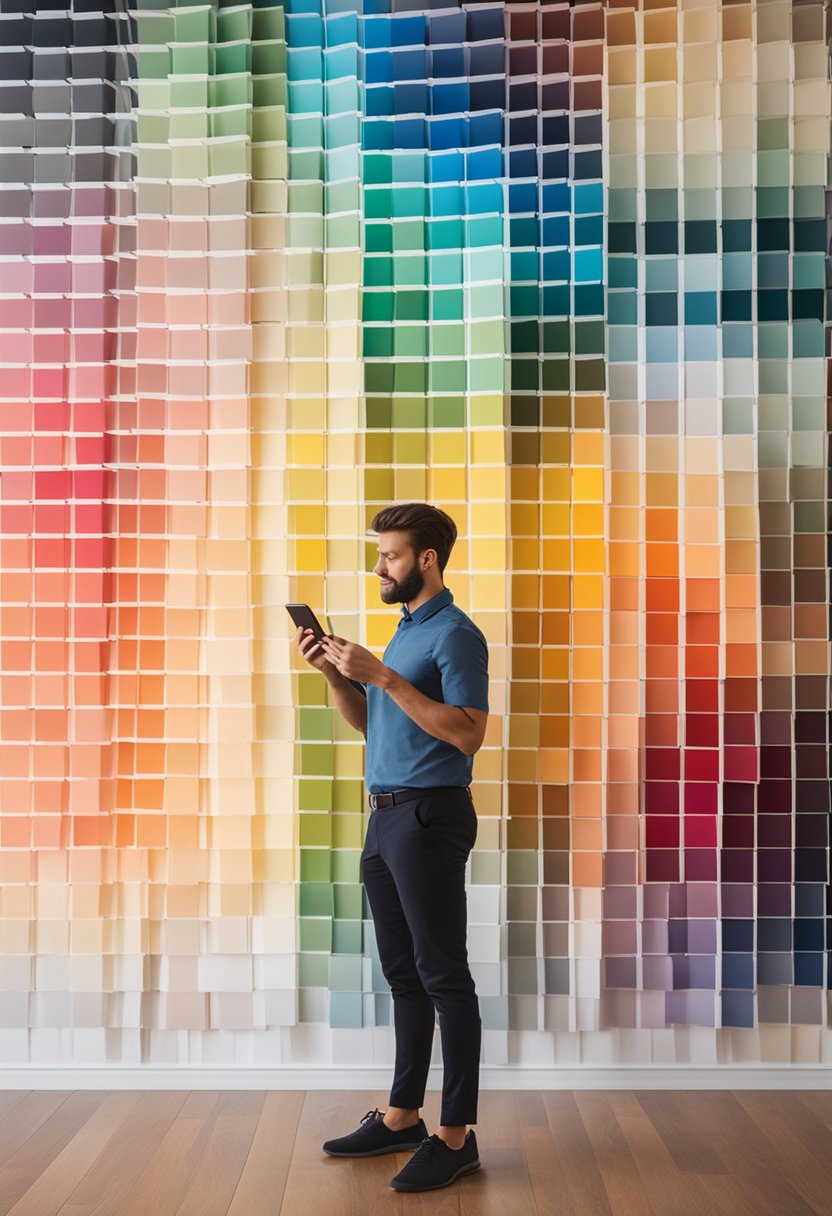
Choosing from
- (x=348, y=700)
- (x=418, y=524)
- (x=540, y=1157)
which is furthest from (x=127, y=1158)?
(x=418, y=524)

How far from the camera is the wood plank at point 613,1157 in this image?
241 centimetres

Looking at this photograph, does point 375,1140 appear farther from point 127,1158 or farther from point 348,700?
point 348,700

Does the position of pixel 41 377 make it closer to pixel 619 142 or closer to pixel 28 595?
pixel 28 595

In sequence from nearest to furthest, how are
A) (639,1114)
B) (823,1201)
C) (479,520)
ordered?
(823,1201)
(639,1114)
(479,520)

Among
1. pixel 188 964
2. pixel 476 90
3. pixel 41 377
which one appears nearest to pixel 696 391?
pixel 476 90

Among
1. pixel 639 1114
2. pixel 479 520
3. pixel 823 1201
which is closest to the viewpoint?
pixel 823 1201

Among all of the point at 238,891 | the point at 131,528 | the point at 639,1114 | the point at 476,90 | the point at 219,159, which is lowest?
the point at 639,1114

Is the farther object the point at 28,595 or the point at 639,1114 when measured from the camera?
the point at 28,595

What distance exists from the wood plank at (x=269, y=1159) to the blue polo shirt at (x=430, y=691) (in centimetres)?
95

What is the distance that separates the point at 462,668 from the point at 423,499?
2.65 ft

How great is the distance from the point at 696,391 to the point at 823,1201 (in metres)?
2.15

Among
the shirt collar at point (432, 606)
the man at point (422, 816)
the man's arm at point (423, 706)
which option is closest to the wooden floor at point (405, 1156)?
the man at point (422, 816)

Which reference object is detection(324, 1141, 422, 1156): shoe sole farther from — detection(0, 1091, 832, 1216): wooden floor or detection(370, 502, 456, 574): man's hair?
detection(370, 502, 456, 574): man's hair

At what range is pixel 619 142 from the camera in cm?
319
